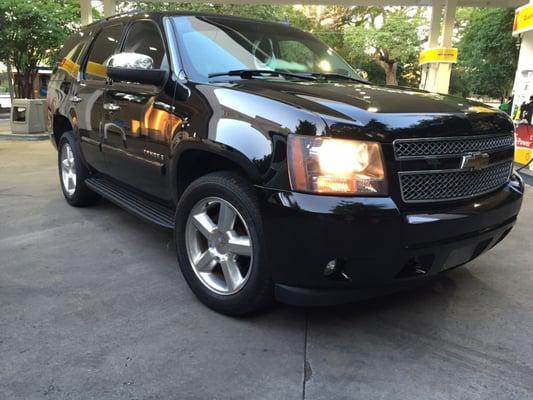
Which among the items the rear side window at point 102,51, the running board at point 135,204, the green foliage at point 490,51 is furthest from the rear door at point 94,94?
the green foliage at point 490,51

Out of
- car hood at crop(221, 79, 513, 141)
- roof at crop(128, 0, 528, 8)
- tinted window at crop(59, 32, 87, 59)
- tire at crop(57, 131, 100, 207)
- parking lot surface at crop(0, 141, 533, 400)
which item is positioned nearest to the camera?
parking lot surface at crop(0, 141, 533, 400)

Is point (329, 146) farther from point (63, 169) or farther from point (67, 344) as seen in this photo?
point (63, 169)

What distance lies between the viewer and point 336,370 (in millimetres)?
2703

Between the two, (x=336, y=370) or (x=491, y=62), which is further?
(x=491, y=62)

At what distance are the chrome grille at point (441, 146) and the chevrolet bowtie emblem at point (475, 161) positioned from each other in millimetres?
31

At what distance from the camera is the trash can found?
42.9ft

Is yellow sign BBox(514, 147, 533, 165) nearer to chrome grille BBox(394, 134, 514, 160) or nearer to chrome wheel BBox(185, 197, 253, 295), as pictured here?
chrome grille BBox(394, 134, 514, 160)

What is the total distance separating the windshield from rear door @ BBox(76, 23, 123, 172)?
111 centimetres

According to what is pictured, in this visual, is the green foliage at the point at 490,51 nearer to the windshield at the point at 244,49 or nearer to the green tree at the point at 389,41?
the green tree at the point at 389,41

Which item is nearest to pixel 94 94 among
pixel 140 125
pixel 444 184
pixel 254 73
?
pixel 140 125

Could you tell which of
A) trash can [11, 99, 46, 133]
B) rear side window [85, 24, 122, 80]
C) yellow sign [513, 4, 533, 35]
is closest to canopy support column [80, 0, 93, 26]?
trash can [11, 99, 46, 133]

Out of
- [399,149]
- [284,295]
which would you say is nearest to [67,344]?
[284,295]

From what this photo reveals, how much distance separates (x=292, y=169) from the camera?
266 cm

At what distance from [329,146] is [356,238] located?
1.59 feet
